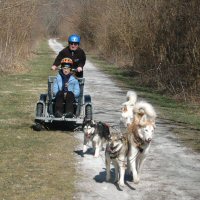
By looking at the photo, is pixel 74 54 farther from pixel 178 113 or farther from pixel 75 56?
pixel 178 113

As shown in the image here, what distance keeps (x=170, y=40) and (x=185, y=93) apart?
3.52m

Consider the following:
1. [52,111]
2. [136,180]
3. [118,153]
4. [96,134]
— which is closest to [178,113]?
[52,111]

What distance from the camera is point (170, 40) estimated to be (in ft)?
65.1

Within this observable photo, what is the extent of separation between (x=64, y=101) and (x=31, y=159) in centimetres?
239

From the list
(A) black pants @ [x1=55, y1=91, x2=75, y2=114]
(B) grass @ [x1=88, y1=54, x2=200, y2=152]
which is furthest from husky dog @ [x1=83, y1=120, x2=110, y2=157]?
(B) grass @ [x1=88, y1=54, x2=200, y2=152]

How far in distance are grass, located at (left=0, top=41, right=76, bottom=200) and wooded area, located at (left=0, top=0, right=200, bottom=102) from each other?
6.49 metres

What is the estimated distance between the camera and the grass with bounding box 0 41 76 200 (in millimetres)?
6418

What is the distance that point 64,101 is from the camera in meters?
10.2

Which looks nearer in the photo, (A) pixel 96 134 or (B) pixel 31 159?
(B) pixel 31 159

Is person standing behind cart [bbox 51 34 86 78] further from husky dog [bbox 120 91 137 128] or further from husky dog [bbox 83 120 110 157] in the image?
husky dog [bbox 83 120 110 157]

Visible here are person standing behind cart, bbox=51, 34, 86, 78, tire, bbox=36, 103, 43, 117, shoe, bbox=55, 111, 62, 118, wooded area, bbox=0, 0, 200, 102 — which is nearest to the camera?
shoe, bbox=55, 111, 62, 118

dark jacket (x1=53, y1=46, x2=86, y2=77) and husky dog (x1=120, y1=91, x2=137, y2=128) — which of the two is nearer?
husky dog (x1=120, y1=91, x2=137, y2=128)

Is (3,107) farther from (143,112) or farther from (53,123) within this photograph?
(143,112)

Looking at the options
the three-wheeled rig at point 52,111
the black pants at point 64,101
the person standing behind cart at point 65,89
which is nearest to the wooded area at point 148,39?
the three-wheeled rig at point 52,111
